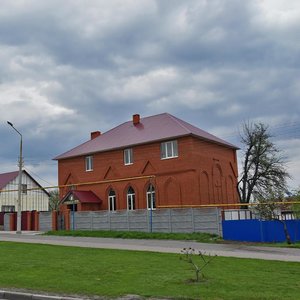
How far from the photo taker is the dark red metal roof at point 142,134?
40.7 meters

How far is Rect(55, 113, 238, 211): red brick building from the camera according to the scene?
3931 cm

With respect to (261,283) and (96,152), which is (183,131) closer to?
(96,152)

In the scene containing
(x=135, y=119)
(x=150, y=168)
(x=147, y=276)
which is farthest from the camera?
(x=135, y=119)

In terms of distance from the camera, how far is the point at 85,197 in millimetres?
43156

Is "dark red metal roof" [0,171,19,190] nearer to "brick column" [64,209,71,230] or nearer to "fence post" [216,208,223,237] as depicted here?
"brick column" [64,209,71,230]

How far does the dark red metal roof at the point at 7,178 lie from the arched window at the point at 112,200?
73.0ft

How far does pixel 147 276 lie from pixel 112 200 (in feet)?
106

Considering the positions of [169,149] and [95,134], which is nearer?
[169,149]

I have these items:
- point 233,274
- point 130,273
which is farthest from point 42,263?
point 233,274

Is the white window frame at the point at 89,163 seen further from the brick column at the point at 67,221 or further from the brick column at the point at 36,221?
the brick column at the point at 67,221

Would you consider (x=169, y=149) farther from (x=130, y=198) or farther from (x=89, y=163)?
(x=89, y=163)

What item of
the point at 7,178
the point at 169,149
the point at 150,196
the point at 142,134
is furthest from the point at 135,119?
the point at 7,178

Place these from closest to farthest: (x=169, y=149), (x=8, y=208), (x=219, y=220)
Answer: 1. (x=219, y=220)
2. (x=169, y=149)
3. (x=8, y=208)

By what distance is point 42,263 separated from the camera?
14.7 meters
